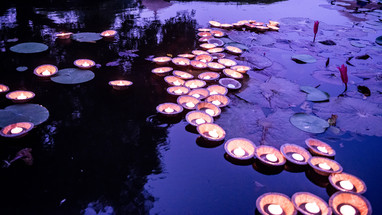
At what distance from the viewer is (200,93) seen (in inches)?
116

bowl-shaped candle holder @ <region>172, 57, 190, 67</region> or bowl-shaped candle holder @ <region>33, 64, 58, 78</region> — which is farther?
bowl-shaped candle holder @ <region>172, 57, 190, 67</region>

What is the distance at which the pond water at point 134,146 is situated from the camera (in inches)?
→ 70.1

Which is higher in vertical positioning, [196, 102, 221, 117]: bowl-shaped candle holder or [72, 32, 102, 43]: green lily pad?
[72, 32, 102, 43]: green lily pad

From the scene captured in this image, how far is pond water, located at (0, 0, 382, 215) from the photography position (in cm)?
178

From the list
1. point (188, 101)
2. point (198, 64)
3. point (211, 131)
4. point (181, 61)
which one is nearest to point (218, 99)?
point (188, 101)

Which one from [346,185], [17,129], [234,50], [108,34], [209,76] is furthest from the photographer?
[108,34]

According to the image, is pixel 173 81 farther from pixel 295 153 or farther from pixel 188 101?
pixel 295 153

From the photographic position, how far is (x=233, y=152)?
2.17 metres

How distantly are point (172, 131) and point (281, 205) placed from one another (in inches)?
47.1

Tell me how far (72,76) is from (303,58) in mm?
3618

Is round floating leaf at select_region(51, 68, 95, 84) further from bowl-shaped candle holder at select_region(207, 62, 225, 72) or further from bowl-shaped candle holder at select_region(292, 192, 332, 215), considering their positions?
bowl-shaped candle holder at select_region(292, 192, 332, 215)

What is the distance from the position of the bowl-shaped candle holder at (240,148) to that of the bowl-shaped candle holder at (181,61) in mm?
1762

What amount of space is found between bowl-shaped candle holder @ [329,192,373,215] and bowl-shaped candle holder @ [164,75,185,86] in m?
2.03

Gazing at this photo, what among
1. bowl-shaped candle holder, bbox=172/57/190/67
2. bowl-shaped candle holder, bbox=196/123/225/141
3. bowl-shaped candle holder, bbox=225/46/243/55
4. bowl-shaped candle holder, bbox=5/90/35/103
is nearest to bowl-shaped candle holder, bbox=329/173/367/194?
bowl-shaped candle holder, bbox=196/123/225/141
